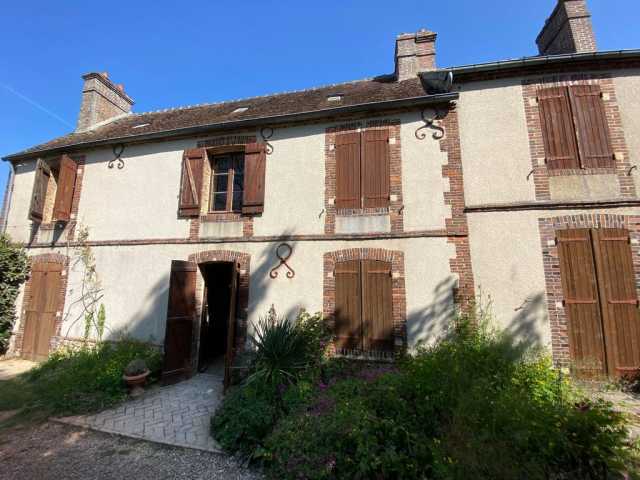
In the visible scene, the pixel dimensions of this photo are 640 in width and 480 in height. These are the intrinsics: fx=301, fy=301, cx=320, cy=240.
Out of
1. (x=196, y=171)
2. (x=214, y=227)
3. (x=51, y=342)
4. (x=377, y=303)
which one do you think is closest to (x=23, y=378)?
(x=51, y=342)

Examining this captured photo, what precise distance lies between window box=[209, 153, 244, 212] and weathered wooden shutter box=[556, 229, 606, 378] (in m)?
6.42

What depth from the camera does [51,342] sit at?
712 cm

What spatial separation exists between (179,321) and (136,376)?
1139 millimetres

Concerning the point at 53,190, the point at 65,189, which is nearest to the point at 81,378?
the point at 65,189

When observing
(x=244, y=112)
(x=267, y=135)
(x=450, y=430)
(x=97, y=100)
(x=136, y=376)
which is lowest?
(x=136, y=376)

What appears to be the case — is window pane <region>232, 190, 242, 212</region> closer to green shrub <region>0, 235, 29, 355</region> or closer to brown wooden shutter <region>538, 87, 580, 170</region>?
green shrub <region>0, 235, 29, 355</region>

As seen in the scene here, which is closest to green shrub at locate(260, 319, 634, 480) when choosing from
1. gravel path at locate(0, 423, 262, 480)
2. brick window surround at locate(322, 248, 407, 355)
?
gravel path at locate(0, 423, 262, 480)

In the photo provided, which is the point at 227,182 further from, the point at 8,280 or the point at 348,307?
the point at 8,280

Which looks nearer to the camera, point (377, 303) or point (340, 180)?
point (377, 303)

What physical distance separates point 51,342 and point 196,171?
209 inches

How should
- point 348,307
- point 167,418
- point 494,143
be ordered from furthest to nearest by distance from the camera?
point 494,143 < point 348,307 < point 167,418

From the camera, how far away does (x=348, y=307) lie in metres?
5.70

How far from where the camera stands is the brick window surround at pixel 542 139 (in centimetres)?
540

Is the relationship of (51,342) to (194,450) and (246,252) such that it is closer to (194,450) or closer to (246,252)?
(246,252)
